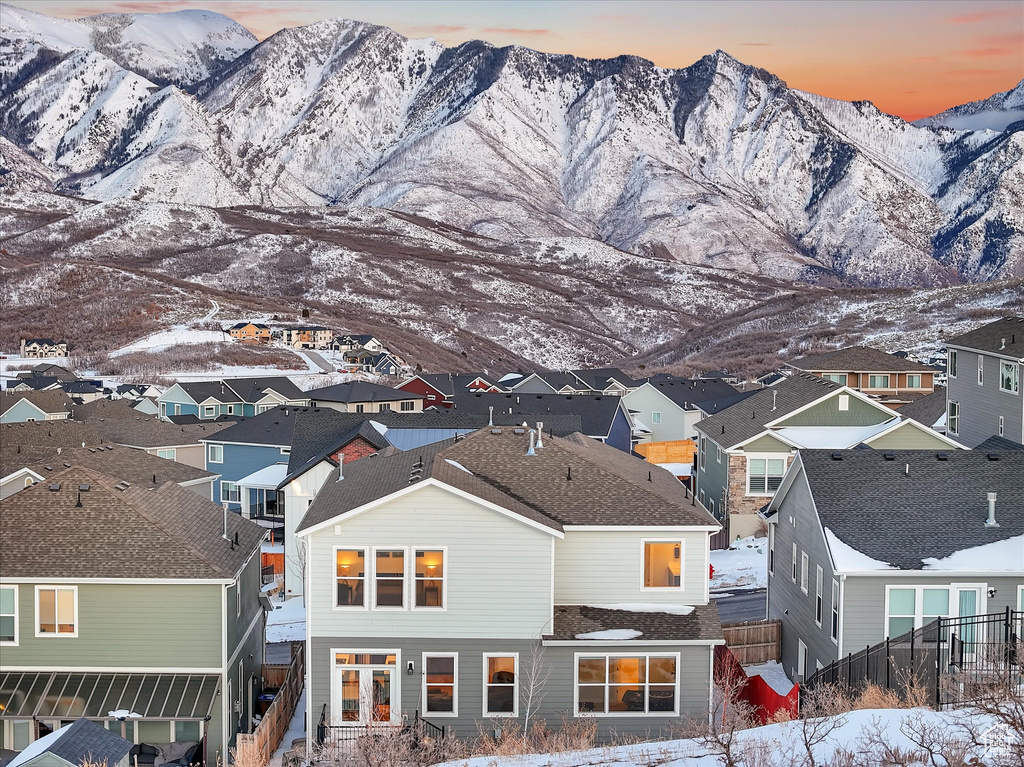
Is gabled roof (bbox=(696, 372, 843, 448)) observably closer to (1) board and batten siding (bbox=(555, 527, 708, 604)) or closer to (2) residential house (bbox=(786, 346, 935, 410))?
(1) board and batten siding (bbox=(555, 527, 708, 604))

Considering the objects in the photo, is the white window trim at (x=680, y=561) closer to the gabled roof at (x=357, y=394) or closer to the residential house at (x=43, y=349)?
the gabled roof at (x=357, y=394)

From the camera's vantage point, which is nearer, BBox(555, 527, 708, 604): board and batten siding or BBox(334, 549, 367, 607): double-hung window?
BBox(334, 549, 367, 607): double-hung window

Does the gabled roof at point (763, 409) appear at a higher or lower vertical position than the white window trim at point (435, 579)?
higher

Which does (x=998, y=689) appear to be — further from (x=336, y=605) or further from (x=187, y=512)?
(x=187, y=512)

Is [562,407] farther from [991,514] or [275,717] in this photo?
[275,717]

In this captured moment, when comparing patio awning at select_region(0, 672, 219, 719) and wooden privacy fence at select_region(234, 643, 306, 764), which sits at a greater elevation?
patio awning at select_region(0, 672, 219, 719)

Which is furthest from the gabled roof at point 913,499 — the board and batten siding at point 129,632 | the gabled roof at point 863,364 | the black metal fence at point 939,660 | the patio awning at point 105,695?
the gabled roof at point 863,364

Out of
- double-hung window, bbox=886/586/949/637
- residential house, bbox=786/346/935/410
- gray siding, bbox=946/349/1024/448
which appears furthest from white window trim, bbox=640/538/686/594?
residential house, bbox=786/346/935/410
